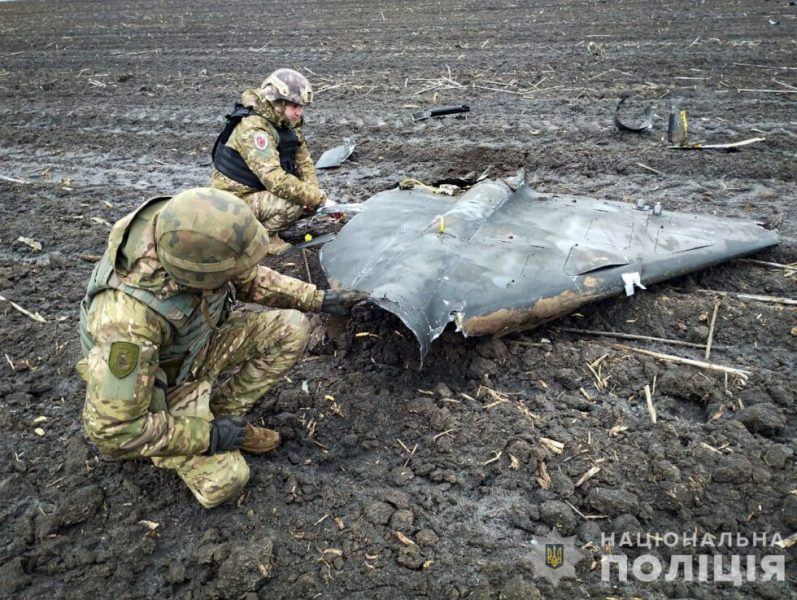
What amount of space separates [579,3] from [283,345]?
14.5m

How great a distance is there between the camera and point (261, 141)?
192 inches

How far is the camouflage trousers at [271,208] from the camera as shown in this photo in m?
5.15

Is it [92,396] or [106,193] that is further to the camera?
[106,193]

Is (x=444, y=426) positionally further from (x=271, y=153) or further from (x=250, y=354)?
(x=271, y=153)

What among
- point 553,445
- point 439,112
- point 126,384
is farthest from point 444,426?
Result: point 439,112

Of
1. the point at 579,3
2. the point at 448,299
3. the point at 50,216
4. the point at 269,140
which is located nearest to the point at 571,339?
the point at 448,299

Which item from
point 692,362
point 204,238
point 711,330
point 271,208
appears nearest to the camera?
point 204,238

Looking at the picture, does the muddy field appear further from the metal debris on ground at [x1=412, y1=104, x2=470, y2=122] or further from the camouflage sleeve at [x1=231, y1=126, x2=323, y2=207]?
the metal debris on ground at [x1=412, y1=104, x2=470, y2=122]

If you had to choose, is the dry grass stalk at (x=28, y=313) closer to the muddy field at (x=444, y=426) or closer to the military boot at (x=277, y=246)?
the muddy field at (x=444, y=426)

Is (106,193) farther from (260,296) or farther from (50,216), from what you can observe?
(260,296)

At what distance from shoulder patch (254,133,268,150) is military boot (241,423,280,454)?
2.40 metres

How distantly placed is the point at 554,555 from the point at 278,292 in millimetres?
1934

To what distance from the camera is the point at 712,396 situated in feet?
11.5

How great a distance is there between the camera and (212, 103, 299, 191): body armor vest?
5.03 meters
